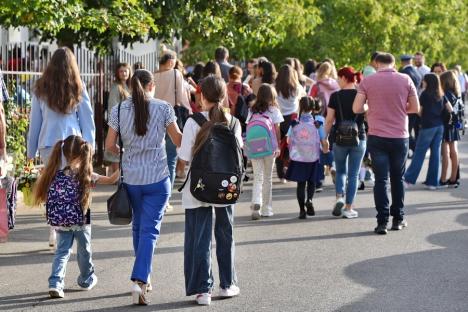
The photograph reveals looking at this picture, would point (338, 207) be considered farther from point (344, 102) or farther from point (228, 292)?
point (228, 292)

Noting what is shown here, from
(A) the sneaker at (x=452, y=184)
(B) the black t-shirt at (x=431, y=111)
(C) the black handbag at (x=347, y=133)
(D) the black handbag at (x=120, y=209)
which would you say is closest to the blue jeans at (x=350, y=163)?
(C) the black handbag at (x=347, y=133)

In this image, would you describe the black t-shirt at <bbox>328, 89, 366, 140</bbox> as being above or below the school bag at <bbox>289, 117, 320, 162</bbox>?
above

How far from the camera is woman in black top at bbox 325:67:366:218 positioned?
40.8 feet

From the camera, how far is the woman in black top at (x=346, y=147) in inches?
490

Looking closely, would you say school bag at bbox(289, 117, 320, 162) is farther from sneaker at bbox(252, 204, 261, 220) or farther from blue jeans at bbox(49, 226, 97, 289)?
blue jeans at bbox(49, 226, 97, 289)

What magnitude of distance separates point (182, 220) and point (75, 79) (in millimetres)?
3829

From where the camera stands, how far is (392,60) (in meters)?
11.3

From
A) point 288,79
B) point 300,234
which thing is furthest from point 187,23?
point 300,234

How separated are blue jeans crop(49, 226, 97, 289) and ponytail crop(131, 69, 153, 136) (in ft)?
3.11

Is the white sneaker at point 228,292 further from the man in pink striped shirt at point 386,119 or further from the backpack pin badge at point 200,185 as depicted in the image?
the man in pink striped shirt at point 386,119

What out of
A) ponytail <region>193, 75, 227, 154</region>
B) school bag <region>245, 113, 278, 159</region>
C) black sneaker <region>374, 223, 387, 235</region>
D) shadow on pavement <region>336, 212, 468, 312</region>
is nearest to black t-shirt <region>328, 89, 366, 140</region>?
school bag <region>245, 113, 278, 159</region>

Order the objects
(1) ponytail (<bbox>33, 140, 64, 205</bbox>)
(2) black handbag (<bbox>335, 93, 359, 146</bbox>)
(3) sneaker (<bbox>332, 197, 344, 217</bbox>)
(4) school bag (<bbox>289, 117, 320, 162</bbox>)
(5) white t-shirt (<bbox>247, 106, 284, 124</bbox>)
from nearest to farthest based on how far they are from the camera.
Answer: (1) ponytail (<bbox>33, 140, 64, 205</bbox>) < (2) black handbag (<bbox>335, 93, 359, 146</bbox>) < (5) white t-shirt (<bbox>247, 106, 284, 124</bbox>) < (4) school bag (<bbox>289, 117, 320, 162</bbox>) < (3) sneaker (<bbox>332, 197, 344, 217</bbox>)

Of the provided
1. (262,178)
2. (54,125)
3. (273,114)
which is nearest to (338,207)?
(262,178)

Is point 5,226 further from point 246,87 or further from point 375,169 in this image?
point 246,87
